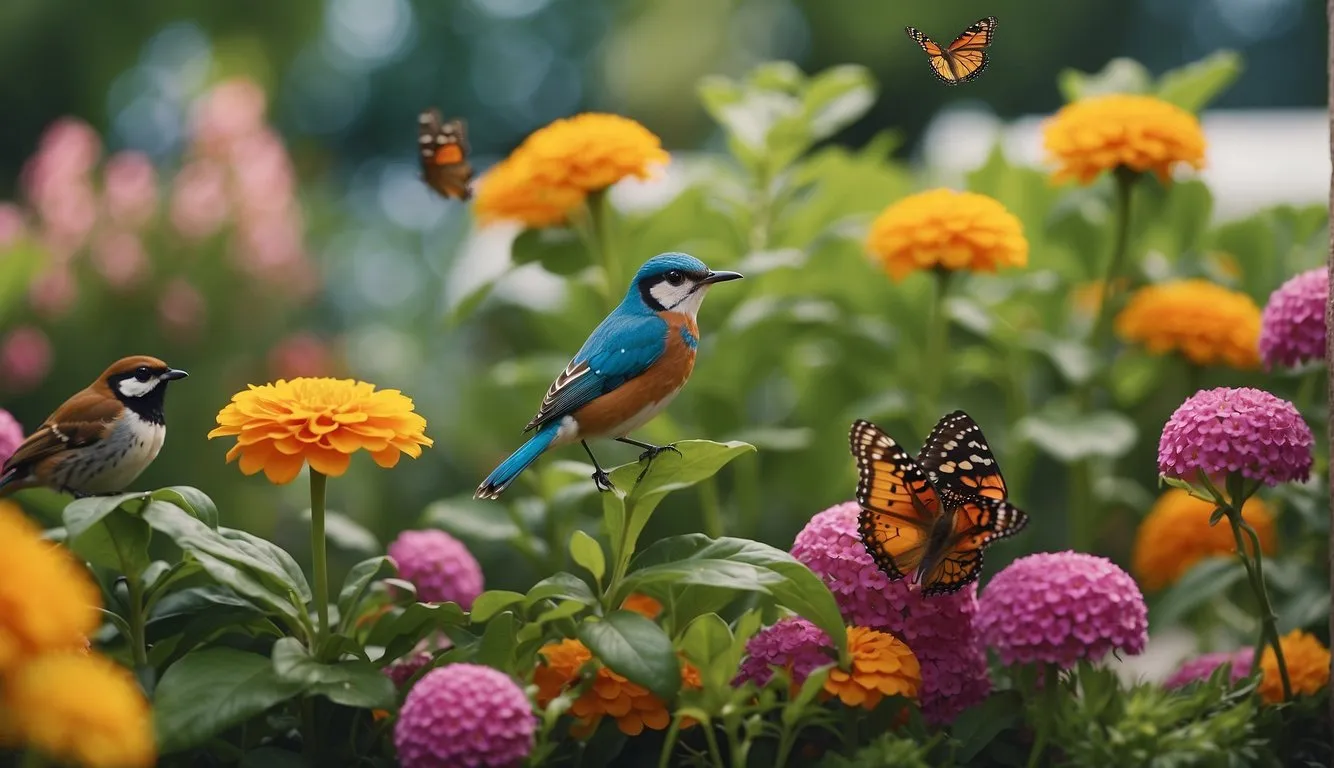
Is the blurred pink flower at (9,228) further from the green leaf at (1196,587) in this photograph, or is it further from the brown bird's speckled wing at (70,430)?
the green leaf at (1196,587)

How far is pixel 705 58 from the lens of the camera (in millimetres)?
6957

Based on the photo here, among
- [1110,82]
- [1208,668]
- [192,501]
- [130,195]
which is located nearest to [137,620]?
[192,501]

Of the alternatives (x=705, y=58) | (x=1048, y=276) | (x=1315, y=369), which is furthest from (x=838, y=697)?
(x=705, y=58)

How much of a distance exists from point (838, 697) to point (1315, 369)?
610 mm

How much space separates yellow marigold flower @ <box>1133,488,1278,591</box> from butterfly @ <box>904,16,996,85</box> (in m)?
0.84

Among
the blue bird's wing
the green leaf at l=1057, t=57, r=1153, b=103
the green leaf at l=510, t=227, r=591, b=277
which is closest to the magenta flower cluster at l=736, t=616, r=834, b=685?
the blue bird's wing

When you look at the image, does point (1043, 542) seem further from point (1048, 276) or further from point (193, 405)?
point (193, 405)

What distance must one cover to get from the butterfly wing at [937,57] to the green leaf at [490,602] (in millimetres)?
488

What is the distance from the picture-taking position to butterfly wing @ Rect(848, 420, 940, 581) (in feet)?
3.54

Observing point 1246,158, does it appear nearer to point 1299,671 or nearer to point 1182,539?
point 1182,539

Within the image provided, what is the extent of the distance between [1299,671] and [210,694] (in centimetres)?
92

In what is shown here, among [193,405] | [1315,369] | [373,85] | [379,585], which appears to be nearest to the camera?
[379,585]

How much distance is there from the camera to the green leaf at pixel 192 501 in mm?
1016

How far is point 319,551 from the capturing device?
3.36ft
